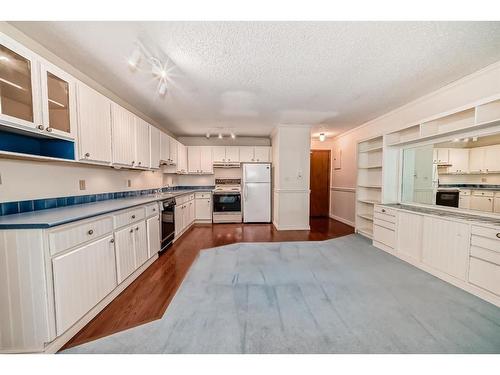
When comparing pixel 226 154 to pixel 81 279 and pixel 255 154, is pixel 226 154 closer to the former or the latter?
pixel 255 154

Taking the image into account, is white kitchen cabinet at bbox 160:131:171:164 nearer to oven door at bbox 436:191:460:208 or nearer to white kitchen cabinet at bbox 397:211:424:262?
white kitchen cabinet at bbox 397:211:424:262

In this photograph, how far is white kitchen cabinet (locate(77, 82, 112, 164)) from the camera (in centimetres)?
193

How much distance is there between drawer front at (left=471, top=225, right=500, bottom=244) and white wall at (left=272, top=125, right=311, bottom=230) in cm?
284

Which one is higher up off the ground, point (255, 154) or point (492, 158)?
point (255, 154)

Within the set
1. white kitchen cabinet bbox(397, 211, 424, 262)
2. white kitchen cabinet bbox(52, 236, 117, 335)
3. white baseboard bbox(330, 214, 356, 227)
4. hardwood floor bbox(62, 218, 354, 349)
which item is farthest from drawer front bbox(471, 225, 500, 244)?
white kitchen cabinet bbox(52, 236, 117, 335)

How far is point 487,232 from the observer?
1.92m

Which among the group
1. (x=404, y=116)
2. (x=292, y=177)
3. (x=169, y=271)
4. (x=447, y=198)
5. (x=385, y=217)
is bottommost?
(x=169, y=271)

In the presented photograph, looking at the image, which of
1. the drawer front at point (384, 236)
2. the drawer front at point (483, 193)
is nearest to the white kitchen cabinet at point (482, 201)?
the drawer front at point (483, 193)

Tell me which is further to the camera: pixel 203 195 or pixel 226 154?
pixel 226 154

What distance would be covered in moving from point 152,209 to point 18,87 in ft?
5.79

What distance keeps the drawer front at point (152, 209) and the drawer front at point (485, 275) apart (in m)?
3.74

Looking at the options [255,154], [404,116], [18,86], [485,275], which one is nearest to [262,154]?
[255,154]

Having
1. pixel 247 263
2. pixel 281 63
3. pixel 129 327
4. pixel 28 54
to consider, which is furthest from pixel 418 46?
pixel 129 327

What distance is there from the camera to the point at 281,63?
2100 millimetres
